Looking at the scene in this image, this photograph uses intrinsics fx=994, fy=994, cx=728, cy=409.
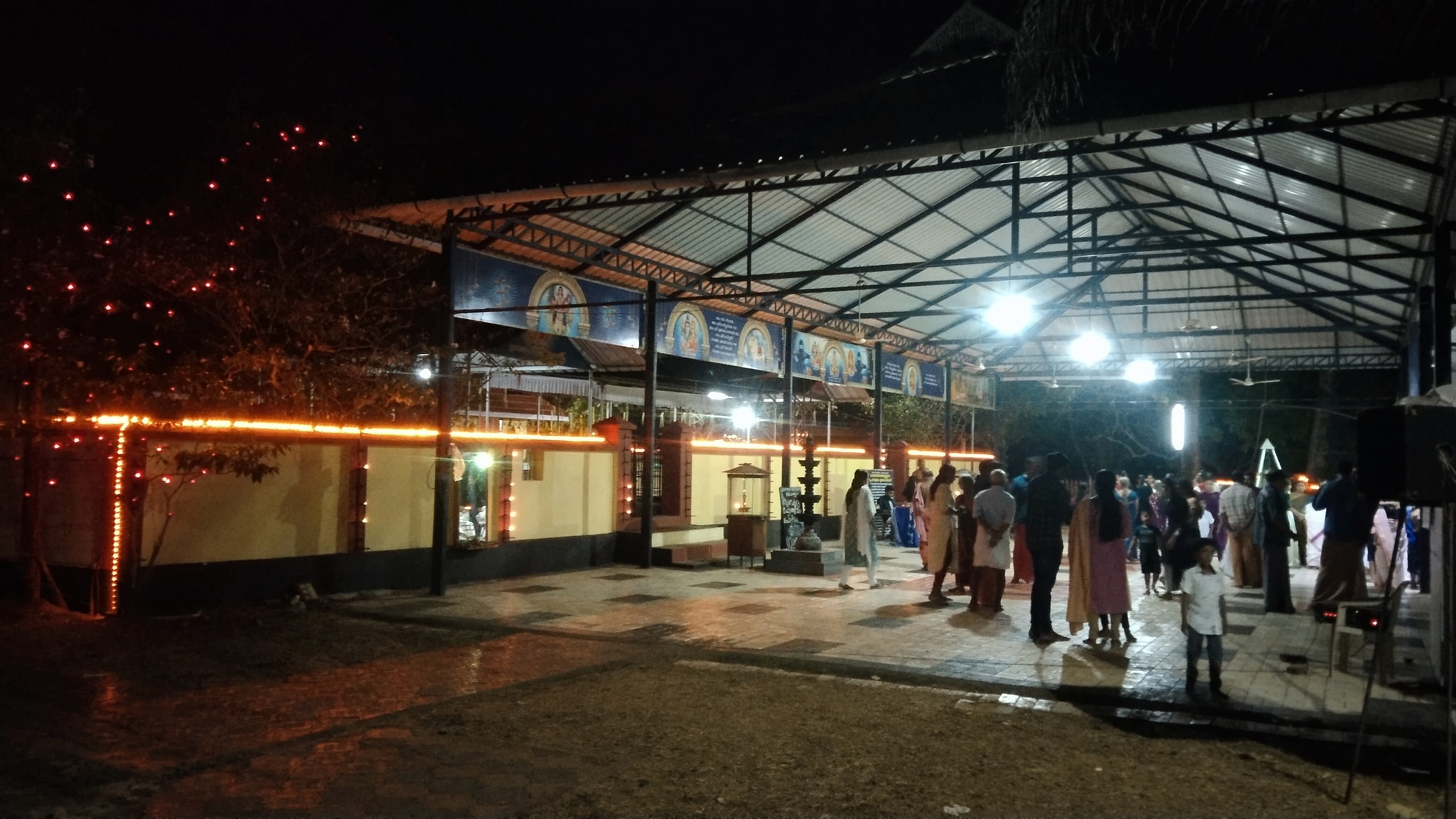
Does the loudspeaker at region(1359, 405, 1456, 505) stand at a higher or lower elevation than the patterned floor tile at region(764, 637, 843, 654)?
higher

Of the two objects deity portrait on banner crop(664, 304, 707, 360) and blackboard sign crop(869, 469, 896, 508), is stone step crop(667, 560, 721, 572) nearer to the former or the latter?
deity portrait on banner crop(664, 304, 707, 360)

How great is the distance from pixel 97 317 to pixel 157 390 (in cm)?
126

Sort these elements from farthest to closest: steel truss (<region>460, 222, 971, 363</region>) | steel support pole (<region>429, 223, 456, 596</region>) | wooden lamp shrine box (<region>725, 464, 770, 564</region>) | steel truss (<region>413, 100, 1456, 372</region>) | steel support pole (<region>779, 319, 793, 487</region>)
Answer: steel support pole (<region>779, 319, 793, 487</region>) < wooden lamp shrine box (<region>725, 464, 770, 564</region>) < steel truss (<region>460, 222, 971, 363</region>) < steel support pole (<region>429, 223, 456, 596</region>) < steel truss (<region>413, 100, 1456, 372</region>)

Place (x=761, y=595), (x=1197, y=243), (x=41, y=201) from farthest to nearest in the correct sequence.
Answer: (x=761, y=595), (x=1197, y=243), (x=41, y=201)

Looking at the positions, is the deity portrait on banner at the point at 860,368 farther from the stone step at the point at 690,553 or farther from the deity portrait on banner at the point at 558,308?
the deity portrait on banner at the point at 558,308

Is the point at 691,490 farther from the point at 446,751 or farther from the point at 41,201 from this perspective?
the point at 446,751

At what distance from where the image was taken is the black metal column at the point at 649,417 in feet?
51.5

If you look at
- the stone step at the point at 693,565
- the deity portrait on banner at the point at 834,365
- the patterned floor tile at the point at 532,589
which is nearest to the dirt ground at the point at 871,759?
the patterned floor tile at the point at 532,589

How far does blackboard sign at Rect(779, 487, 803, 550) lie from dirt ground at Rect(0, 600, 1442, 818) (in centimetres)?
863

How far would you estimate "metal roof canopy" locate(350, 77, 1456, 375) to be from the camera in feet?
31.8

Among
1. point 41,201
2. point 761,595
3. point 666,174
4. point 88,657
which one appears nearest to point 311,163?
point 41,201

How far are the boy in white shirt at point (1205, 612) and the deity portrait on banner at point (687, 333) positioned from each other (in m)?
10.5

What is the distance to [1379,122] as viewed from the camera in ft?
27.0

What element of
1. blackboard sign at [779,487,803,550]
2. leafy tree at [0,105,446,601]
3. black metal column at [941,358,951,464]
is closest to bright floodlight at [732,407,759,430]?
black metal column at [941,358,951,464]
